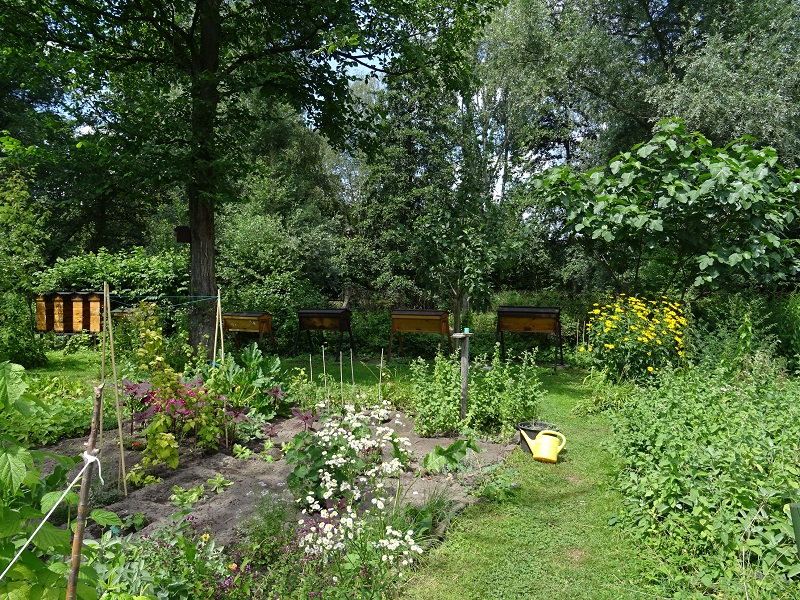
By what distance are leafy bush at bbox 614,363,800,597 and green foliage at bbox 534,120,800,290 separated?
373cm

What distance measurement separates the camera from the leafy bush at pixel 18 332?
27.8 feet

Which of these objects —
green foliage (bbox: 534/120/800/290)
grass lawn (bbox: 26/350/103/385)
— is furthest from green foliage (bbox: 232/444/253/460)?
green foliage (bbox: 534/120/800/290)

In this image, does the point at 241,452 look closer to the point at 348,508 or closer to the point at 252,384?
the point at 252,384

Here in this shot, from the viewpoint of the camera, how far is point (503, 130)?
1470 cm

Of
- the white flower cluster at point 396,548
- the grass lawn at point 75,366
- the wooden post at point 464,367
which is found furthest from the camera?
the grass lawn at point 75,366

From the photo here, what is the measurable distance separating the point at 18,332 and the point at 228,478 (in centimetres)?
670

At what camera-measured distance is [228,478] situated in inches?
170

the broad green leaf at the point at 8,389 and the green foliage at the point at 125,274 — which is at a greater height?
the green foliage at the point at 125,274

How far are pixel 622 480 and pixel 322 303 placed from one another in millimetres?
9559

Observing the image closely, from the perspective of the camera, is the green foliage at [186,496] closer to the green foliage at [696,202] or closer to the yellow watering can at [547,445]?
the yellow watering can at [547,445]

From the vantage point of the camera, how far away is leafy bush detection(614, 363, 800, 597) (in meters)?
2.62

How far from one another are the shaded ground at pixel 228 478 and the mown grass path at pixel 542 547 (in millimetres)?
402

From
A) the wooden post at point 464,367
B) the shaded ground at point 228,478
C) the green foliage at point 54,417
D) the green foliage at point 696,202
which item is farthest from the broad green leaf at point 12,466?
the green foliage at point 696,202

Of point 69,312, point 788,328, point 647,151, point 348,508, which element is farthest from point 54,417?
point 788,328
